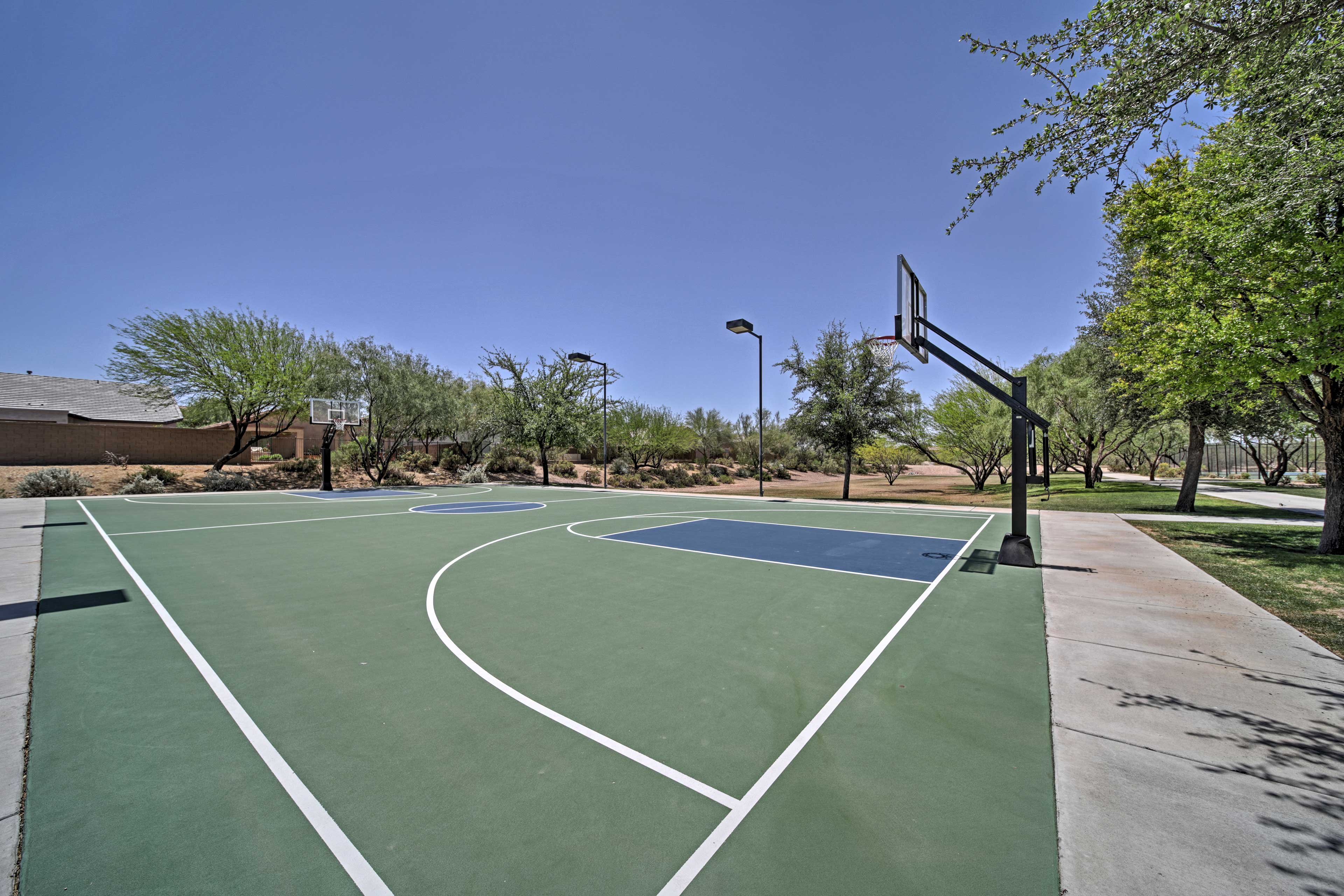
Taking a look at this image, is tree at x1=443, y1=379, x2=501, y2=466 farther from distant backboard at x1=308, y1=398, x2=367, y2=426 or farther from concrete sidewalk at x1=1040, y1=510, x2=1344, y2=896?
concrete sidewalk at x1=1040, y1=510, x2=1344, y2=896

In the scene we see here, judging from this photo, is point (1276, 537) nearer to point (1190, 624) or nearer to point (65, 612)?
A: point (1190, 624)

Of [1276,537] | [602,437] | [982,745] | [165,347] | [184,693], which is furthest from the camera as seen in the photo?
[602,437]

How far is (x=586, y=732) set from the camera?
11.6 feet

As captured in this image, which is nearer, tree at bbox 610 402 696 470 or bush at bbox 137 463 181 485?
bush at bbox 137 463 181 485

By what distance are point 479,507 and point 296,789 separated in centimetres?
1569

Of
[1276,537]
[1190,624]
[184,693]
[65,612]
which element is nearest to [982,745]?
[1190,624]

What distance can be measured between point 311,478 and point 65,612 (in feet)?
83.1

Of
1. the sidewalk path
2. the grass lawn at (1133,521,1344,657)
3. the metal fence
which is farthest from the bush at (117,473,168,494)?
the metal fence

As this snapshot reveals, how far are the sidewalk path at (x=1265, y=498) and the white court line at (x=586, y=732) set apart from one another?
16511mm

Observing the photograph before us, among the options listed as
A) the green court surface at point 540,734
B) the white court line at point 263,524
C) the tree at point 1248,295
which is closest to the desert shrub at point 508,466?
the white court line at point 263,524

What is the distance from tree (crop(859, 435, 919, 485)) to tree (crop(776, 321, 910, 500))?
47.5 inches

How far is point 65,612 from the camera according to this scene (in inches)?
237

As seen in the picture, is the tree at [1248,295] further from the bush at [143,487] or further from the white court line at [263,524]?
the bush at [143,487]

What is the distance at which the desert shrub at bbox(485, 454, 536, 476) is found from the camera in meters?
35.8
